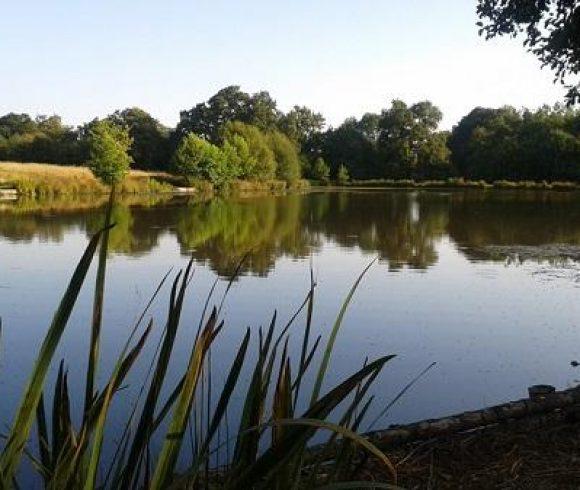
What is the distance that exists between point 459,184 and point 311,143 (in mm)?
28616

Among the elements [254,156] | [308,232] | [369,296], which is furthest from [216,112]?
[369,296]

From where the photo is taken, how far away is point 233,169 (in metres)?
64.9

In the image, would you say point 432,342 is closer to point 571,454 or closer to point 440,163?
point 571,454

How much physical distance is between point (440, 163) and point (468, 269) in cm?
6912

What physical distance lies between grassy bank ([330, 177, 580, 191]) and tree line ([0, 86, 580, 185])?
2.58 metres

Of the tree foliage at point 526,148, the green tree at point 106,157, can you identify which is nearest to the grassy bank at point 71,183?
the green tree at point 106,157

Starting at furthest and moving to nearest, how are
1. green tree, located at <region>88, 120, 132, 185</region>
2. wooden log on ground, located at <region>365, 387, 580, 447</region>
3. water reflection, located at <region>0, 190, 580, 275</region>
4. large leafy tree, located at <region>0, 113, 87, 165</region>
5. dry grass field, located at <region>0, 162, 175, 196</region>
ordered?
large leafy tree, located at <region>0, 113, 87, 165</region>
green tree, located at <region>88, 120, 132, 185</region>
dry grass field, located at <region>0, 162, 175, 196</region>
water reflection, located at <region>0, 190, 580, 275</region>
wooden log on ground, located at <region>365, 387, 580, 447</region>

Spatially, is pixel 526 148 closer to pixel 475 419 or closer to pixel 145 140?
pixel 145 140

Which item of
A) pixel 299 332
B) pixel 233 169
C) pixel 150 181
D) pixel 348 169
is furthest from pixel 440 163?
pixel 299 332

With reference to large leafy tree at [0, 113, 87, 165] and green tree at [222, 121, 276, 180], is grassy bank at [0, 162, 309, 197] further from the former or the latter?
large leafy tree at [0, 113, 87, 165]

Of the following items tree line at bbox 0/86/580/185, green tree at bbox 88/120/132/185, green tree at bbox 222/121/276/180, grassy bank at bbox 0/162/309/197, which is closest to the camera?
grassy bank at bbox 0/162/309/197

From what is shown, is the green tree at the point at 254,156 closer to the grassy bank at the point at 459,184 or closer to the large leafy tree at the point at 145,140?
the large leafy tree at the point at 145,140

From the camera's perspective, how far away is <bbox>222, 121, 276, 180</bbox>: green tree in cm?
6881

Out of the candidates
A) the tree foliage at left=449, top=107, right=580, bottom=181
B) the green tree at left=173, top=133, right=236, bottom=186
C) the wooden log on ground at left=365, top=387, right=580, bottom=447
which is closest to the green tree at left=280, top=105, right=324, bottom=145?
the tree foliage at left=449, top=107, right=580, bottom=181
